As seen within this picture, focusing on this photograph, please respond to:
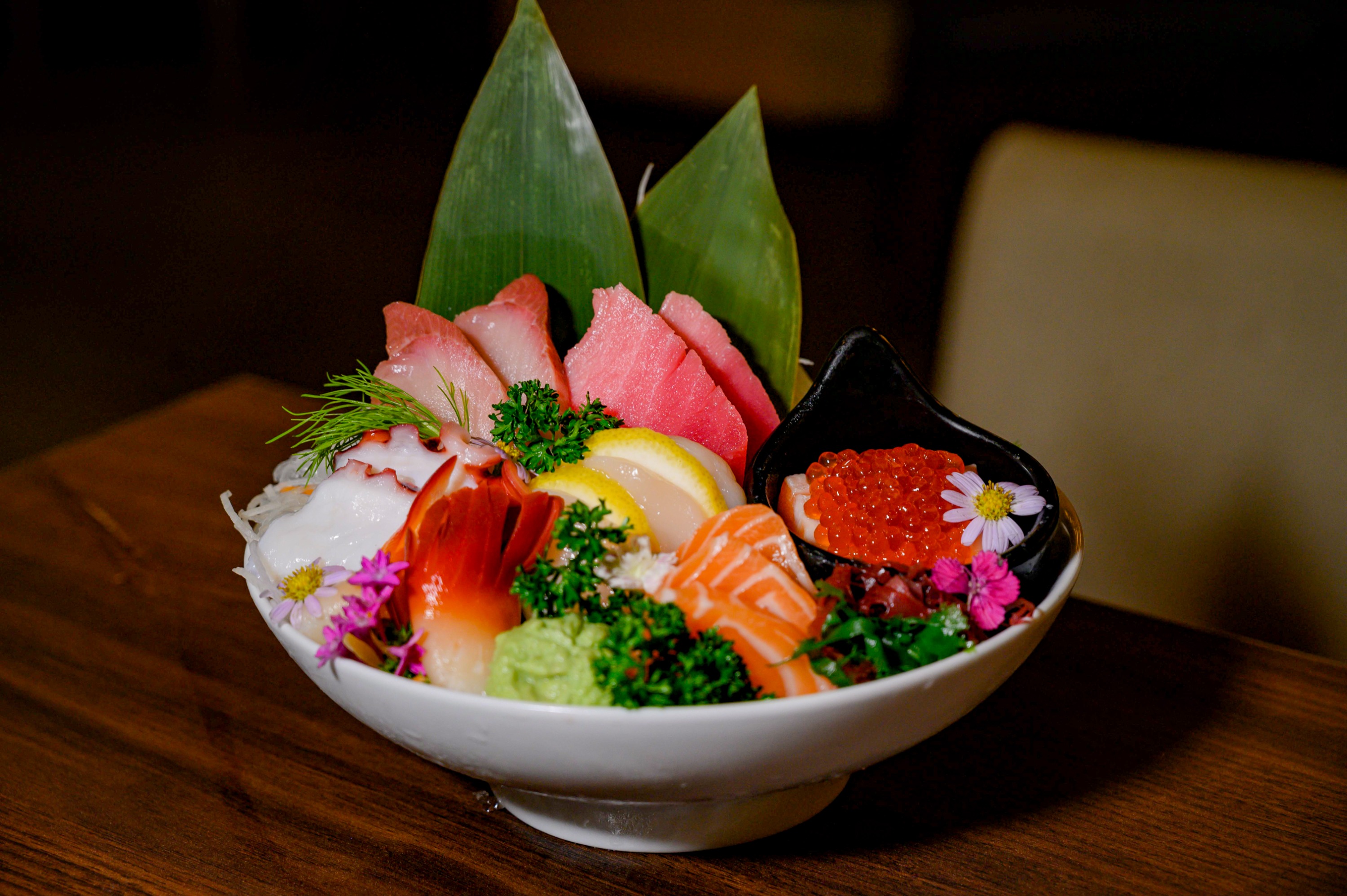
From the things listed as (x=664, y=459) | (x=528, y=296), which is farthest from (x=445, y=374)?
(x=664, y=459)

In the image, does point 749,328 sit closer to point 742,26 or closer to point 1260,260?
point 1260,260

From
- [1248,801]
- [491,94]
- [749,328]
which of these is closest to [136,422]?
[491,94]

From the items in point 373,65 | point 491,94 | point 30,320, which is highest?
point 491,94

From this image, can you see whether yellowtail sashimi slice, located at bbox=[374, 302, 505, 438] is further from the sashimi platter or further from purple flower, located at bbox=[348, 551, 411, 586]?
purple flower, located at bbox=[348, 551, 411, 586]

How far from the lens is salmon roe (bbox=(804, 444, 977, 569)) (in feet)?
2.65

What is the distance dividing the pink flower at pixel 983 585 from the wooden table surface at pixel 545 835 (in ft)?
0.65

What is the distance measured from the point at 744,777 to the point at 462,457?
1.00ft

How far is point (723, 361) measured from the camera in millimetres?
988

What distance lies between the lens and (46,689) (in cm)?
91

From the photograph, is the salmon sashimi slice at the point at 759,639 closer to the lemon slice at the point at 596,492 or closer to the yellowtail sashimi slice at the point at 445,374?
the lemon slice at the point at 596,492

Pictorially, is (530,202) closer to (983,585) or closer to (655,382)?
(655,382)

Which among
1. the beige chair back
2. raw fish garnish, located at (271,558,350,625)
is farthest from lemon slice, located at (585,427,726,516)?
the beige chair back

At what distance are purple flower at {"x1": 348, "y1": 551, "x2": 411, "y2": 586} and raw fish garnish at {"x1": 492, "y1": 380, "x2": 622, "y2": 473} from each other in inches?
6.3

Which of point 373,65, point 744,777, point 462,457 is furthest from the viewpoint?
point 373,65
